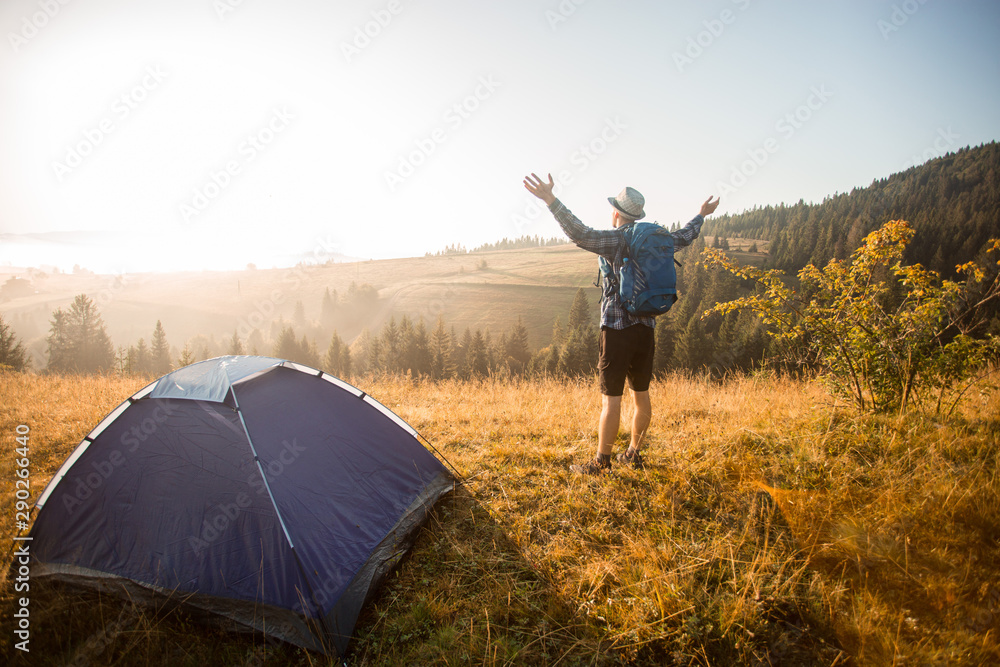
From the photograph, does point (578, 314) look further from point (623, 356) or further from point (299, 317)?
point (299, 317)

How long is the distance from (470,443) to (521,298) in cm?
8252

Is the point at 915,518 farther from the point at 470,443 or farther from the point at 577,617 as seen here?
the point at 470,443

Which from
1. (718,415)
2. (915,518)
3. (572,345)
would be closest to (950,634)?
(915,518)

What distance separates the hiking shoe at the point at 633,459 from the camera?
425 centimetres

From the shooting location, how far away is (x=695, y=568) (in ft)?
9.02

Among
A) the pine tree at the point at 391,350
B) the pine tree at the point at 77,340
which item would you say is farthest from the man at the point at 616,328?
the pine tree at the point at 77,340

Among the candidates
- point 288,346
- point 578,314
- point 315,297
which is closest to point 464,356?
point 578,314

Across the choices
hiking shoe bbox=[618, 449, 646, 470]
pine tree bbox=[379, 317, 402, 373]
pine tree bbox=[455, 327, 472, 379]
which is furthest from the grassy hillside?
hiking shoe bbox=[618, 449, 646, 470]

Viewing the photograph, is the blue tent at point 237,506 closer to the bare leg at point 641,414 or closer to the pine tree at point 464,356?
the bare leg at point 641,414

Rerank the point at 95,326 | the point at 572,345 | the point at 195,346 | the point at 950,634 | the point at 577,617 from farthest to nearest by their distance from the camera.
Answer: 1. the point at 195,346
2. the point at 95,326
3. the point at 572,345
4. the point at 577,617
5. the point at 950,634

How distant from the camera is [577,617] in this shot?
8.56ft

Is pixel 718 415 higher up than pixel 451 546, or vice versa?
pixel 718 415

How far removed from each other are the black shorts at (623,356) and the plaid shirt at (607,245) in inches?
3.1

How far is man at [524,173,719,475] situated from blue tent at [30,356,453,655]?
2.11 metres
